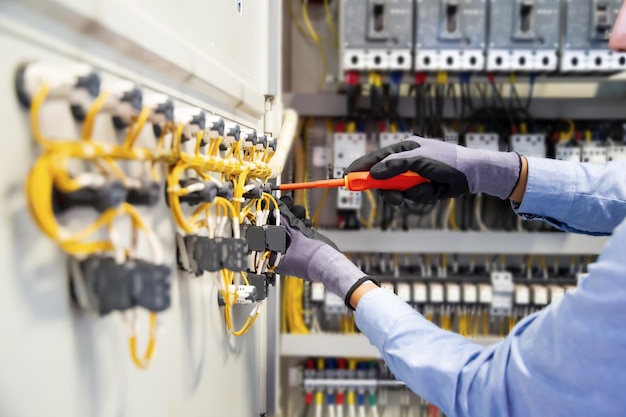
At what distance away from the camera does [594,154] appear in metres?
1.59

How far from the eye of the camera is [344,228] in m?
1.68

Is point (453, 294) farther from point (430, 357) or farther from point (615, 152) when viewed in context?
point (430, 357)

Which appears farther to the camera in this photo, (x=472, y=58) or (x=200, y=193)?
(x=472, y=58)

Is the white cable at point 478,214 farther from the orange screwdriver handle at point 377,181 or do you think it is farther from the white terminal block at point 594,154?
the orange screwdriver handle at point 377,181

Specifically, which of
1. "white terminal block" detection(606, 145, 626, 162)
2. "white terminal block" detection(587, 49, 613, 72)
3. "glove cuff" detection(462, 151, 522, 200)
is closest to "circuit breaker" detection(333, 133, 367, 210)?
"glove cuff" detection(462, 151, 522, 200)

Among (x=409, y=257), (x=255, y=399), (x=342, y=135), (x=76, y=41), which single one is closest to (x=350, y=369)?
Answer: (x=409, y=257)

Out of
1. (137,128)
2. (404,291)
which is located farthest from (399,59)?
(137,128)

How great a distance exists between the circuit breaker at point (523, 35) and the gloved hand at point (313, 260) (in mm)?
870

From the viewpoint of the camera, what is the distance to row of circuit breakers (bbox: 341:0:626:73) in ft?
4.70

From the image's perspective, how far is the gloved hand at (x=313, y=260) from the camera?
2.88 ft

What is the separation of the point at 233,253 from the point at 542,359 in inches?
16.2

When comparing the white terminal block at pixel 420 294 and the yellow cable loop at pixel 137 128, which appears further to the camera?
the white terminal block at pixel 420 294

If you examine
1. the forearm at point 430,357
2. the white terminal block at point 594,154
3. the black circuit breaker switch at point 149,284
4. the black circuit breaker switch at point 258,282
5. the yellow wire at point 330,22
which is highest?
the yellow wire at point 330,22

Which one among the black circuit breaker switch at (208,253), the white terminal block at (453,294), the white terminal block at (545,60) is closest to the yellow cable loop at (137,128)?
the black circuit breaker switch at (208,253)
